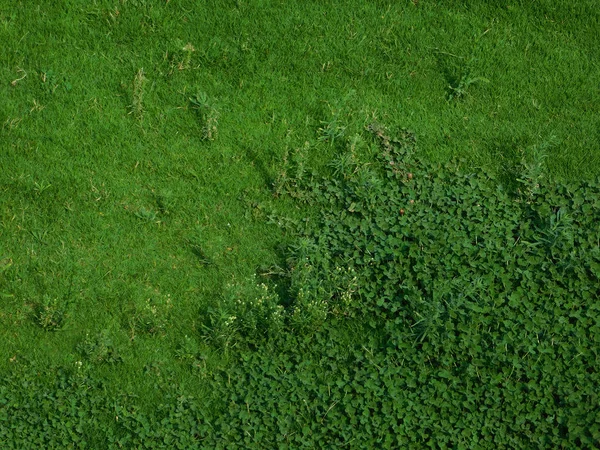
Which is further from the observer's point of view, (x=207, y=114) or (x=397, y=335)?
(x=207, y=114)

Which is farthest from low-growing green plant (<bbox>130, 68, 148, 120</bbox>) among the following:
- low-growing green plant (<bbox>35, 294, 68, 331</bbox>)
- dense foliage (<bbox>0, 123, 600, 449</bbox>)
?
low-growing green plant (<bbox>35, 294, 68, 331</bbox>)

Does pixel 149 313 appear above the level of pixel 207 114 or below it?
below

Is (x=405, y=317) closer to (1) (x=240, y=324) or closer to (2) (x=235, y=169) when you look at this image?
(1) (x=240, y=324)

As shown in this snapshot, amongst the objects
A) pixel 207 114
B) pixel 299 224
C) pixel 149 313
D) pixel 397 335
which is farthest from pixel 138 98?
pixel 397 335

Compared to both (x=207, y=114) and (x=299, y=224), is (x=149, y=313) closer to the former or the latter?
(x=299, y=224)

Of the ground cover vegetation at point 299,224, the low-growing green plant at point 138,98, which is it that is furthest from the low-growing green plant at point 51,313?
the low-growing green plant at point 138,98

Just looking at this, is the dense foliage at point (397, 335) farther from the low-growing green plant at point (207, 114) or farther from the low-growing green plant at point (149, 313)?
the low-growing green plant at point (207, 114)

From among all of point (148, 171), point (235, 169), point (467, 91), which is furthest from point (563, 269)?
point (148, 171)
